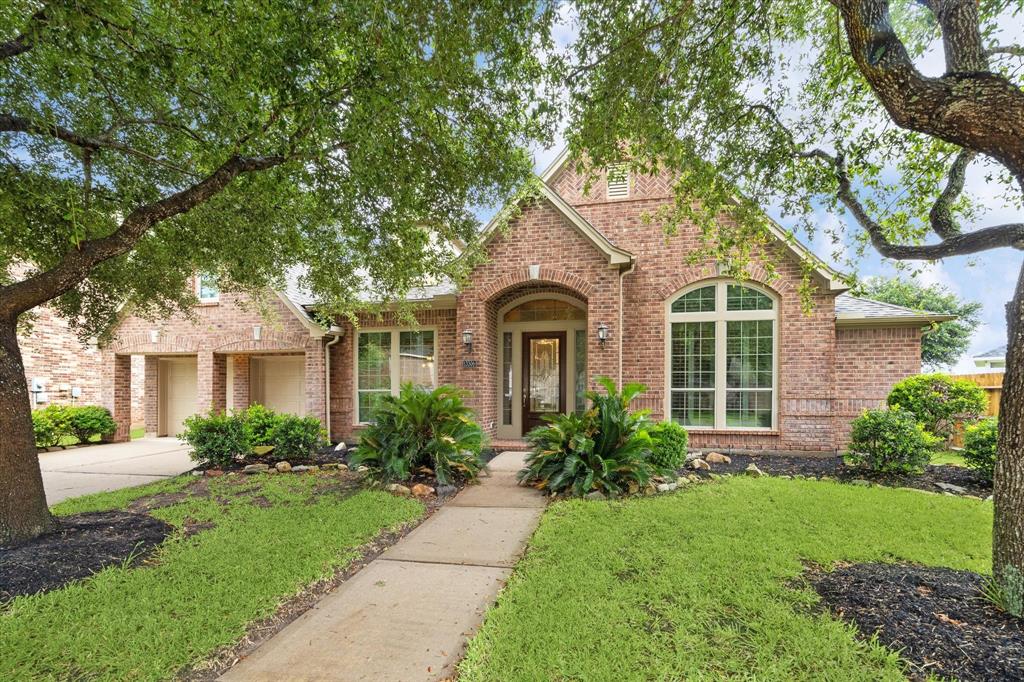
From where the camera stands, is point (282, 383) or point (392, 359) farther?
point (282, 383)

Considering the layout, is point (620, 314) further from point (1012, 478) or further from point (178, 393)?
point (178, 393)

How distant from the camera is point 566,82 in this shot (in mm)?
5125

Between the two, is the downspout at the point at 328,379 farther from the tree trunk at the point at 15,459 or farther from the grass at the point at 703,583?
the grass at the point at 703,583

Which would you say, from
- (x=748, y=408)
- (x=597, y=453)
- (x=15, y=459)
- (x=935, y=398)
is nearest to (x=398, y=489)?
(x=597, y=453)

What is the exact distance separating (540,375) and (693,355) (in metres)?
3.32

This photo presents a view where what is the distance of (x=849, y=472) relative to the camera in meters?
7.59

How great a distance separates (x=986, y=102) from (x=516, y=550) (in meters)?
4.64

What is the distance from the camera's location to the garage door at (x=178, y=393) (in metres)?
14.0

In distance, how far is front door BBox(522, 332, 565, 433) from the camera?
11.0 metres

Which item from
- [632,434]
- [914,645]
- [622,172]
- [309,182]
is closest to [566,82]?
[622,172]

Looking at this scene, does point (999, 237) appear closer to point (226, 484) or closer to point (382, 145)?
point (382, 145)

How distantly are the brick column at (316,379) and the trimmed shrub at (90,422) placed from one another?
5.85 metres

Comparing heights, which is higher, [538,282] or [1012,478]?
[538,282]

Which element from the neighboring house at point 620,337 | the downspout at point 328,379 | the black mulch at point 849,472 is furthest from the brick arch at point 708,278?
the downspout at point 328,379
